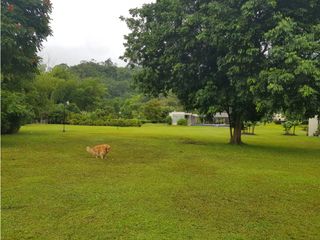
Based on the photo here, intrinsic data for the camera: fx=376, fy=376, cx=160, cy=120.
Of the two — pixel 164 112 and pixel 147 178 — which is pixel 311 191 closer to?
pixel 147 178

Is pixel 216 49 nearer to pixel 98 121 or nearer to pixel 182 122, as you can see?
pixel 98 121

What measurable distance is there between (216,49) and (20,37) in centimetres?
786

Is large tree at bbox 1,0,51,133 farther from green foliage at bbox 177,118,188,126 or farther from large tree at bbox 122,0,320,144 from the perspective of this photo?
green foliage at bbox 177,118,188,126

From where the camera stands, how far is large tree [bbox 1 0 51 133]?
42.5 feet

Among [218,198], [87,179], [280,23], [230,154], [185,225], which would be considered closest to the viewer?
[185,225]

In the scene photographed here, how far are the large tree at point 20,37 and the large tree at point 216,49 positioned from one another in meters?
4.87

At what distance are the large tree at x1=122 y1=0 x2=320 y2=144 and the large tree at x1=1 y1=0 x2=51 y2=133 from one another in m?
4.87

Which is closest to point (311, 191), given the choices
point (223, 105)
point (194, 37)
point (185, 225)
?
point (185, 225)

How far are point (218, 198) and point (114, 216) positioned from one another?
6.95 feet

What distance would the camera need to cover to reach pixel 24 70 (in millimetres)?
15852

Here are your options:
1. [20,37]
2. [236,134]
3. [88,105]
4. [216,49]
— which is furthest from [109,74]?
[20,37]

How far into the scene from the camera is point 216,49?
15969mm

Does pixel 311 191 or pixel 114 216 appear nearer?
pixel 114 216

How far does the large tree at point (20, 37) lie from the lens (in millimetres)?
12960
